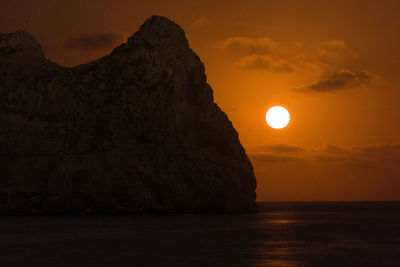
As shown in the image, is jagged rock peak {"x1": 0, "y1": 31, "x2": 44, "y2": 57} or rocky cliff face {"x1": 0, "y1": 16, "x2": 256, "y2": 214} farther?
jagged rock peak {"x1": 0, "y1": 31, "x2": 44, "y2": 57}

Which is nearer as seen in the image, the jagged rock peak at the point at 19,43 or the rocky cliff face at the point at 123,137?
the rocky cliff face at the point at 123,137

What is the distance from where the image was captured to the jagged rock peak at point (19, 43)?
104 m

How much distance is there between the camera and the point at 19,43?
349 ft

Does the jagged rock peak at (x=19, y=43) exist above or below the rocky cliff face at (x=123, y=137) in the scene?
above

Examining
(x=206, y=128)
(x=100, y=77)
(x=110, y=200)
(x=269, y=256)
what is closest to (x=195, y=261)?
(x=269, y=256)

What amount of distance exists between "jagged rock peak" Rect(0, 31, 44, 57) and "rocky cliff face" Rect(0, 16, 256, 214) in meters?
4.12

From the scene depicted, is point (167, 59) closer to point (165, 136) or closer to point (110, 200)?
point (165, 136)

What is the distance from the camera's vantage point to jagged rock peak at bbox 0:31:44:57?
104 metres

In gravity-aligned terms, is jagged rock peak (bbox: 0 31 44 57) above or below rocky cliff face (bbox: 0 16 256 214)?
above

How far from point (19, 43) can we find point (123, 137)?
3330 cm

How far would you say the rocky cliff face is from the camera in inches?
3391

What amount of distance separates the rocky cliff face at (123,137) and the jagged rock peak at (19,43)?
4.12 meters

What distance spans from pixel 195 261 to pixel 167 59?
6941 cm

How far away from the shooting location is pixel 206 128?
94.9m
